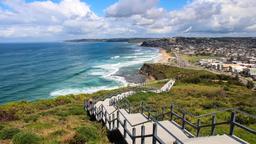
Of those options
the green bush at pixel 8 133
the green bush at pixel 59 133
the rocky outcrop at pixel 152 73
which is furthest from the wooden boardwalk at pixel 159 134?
the rocky outcrop at pixel 152 73

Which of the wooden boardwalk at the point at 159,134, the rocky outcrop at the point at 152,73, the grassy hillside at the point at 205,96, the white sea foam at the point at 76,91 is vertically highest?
the wooden boardwalk at the point at 159,134

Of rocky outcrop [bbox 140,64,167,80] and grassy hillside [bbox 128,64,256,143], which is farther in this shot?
rocky outcrop [bbox 140,64,167,80]

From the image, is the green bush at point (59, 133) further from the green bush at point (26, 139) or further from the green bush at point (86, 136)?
the green bush at point (26, 139)

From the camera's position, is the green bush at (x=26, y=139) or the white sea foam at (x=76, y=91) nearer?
the green bush at (x=26, y=139)

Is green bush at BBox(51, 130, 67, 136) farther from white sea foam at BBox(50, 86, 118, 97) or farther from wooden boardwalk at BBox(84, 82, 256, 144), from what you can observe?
white sea foam at BBox(50, 86, 118, 97)

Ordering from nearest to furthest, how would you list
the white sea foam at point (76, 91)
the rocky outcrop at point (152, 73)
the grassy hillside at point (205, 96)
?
the grassy hillside at point (205, 96), the white sea foam at point (76, 91), the rocky outcrop at point (152, 73)

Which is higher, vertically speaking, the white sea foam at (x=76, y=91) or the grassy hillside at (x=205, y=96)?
the grassy hillside at (x=205, y=96)

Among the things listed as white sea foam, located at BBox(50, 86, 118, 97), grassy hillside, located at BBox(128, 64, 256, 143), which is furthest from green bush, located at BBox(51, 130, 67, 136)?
white sea foam, located at BBox(50, 86, 118, 97)
